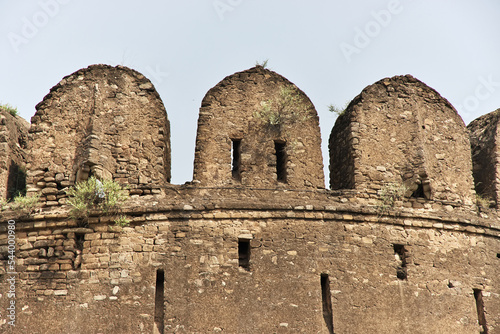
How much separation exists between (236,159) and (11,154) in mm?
4024

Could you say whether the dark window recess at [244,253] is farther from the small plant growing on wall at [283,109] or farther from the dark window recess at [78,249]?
the dark window recess at [78,249]

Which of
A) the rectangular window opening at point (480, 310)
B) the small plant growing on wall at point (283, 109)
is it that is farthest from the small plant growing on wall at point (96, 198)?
the rectangular window opening at point (480, 310)

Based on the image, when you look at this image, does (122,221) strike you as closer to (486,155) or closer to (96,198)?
(96,198)

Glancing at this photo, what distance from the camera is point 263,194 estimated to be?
38.1ft

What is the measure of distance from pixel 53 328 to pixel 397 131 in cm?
669

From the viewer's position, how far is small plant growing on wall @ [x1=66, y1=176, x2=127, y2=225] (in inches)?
442

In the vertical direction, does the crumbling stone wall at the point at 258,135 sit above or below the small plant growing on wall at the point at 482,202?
above

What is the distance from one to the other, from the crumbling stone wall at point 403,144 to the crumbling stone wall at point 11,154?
5689 mm

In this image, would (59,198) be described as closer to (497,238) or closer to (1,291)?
(1,291)

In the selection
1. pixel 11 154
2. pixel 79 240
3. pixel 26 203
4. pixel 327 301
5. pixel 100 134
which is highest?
pixel 100 134

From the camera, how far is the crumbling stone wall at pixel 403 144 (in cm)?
1220

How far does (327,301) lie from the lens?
10945mm

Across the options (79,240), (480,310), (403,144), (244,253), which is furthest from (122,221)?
(480,310)

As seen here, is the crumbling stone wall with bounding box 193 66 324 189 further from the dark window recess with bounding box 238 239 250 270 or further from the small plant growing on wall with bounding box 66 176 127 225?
the small plant growing on wall with bounding box 66 176 127 225
